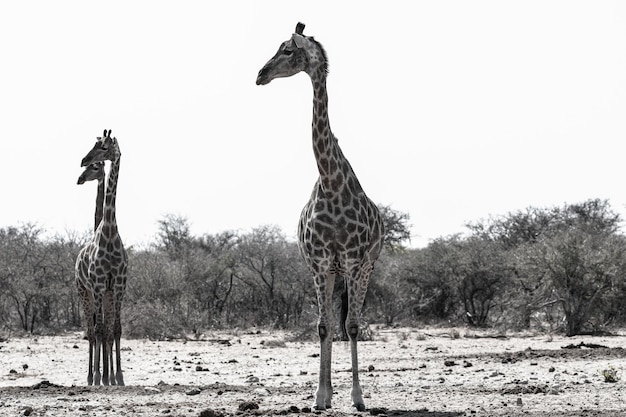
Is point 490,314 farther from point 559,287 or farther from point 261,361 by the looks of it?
→ point 261,361

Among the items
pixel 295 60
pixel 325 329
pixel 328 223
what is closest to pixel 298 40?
pixel 295 60

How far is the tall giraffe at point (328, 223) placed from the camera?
9.66 metres

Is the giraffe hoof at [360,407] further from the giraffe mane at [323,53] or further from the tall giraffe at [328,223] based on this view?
the giraffe mane at [323,53]

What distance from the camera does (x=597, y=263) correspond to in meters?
24.3

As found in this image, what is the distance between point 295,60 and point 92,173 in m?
6.44

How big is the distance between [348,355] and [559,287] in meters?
8.82

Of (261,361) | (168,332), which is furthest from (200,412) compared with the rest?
(168,332)

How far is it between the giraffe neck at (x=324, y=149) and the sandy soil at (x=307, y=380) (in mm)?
2185

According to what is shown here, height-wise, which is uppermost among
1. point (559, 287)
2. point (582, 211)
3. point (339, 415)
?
point (582, 211)

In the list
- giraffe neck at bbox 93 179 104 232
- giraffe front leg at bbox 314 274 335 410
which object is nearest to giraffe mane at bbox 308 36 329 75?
giraffe front leg at bbox 314 274 335 410

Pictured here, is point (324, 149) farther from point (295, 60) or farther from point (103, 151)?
point (103, 151)

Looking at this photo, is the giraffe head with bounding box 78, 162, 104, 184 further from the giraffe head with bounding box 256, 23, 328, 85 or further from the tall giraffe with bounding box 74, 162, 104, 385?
the giraffe head with bounding box 256, 23, 328, 85

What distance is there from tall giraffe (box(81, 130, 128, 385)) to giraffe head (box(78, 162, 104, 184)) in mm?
1230

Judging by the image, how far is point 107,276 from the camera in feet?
44.2
